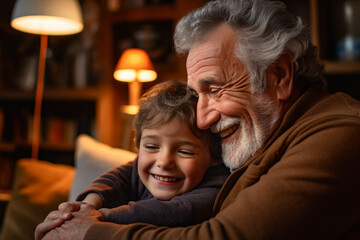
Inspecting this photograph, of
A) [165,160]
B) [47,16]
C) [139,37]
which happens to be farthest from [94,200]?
[139,37]

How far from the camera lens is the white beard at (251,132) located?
112 cm

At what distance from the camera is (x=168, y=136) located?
114cm

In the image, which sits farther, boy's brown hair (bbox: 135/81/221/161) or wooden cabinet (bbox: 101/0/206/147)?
wooden cabinet (bbox: 101/0/206/147)

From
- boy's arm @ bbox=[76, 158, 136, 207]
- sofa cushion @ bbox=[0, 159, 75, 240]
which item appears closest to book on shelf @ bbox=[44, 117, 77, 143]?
sofa cushion @ bbox=[0, 159, 75, 240]

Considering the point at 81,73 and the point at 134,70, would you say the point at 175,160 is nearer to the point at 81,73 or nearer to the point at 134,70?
the point at 134,70

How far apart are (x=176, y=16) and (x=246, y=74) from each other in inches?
80.8

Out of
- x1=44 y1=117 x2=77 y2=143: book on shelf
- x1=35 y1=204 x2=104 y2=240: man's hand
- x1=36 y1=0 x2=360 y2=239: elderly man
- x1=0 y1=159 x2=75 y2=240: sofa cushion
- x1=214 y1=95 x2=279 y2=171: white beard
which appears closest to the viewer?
x1=36 y1=0 x2=360 y2=239: elderly man

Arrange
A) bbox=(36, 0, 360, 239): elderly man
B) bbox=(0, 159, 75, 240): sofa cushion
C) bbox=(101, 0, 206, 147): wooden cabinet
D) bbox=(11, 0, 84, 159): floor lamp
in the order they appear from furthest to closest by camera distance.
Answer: bbox=(101, 0, 206, 147): wooden cabinet
bbox=(11, 0, 84, 159): floor lamp
bbox=(0, 159, 75, 240): sofa cushion
bbox=(36, 0, 360, 239): elderly man

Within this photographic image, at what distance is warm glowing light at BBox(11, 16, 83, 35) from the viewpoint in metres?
2.52

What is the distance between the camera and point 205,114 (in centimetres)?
117

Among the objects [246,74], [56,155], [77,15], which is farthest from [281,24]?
[56,155]

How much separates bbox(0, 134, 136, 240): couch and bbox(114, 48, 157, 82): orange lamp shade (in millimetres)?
883

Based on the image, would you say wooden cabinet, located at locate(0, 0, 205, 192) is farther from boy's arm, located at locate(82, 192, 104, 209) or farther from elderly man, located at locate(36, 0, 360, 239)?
boy's arm, located at locate(82, 192, 104, 209)

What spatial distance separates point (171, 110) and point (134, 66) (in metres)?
1.56
